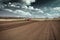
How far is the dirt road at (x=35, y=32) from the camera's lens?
1723mm

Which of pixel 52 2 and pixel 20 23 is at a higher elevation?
pixel 52 2

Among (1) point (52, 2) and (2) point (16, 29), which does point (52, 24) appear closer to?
(1) point (52, 2)

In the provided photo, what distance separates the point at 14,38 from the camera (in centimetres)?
173

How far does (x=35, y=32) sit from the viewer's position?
174 cm

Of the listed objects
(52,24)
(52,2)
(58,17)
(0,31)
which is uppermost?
(52,2)

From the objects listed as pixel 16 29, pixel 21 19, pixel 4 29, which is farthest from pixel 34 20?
pixel 4 29

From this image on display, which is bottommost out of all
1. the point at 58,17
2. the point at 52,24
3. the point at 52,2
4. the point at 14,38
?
the point at 14,38

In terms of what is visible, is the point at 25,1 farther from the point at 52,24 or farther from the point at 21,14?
the point at 52,24

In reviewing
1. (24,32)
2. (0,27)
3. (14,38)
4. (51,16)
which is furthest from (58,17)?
(0,27)

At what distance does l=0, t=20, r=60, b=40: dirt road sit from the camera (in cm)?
172

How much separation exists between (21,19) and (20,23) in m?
0.07

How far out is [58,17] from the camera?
174 cm

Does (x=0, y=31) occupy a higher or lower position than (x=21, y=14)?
lower

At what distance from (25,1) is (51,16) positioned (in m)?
0.48
